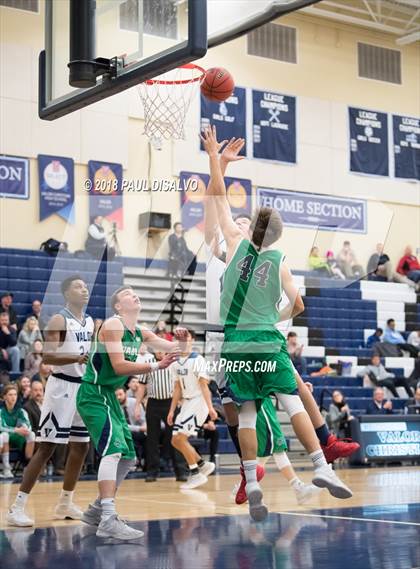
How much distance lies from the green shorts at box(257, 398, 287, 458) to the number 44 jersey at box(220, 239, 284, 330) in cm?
210

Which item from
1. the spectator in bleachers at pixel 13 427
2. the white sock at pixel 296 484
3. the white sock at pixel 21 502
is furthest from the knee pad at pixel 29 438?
the white sock at pixel 296 484

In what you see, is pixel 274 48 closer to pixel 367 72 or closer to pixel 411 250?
pixel 367 72

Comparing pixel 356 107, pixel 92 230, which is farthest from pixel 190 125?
pixel 356 107

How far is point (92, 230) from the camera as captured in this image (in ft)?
53.2

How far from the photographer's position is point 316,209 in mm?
21156

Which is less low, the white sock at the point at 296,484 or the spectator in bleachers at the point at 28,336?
the spectator in bleachers at the point at 28,336

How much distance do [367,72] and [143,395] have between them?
13.8 m

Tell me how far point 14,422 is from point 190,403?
7.87ft

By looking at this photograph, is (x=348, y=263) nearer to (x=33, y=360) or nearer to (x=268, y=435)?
(x=33, y=360)

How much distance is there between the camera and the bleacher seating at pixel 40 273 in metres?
15.1

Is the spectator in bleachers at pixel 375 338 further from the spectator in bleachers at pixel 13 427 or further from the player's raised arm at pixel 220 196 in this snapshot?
the player's raised arm at pixel 220 196

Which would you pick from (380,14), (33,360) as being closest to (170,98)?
(33,360)

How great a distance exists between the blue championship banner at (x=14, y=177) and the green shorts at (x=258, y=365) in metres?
13.1

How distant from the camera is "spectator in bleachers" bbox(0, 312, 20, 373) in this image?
14.7 m
